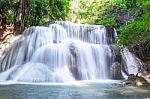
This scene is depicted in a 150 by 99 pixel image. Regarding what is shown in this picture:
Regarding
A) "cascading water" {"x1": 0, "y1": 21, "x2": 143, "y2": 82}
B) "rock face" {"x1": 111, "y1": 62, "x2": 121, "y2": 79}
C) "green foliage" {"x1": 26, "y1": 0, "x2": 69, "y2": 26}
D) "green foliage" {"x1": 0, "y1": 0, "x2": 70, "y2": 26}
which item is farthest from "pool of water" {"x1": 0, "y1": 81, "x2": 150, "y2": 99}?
"green foliage" {"x1": 26, "y1": 0, "x2": 69, "y2": 26}

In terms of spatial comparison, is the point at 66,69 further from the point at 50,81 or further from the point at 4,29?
the point at 4,29

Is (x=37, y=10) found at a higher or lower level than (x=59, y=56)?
higher

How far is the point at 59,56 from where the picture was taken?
71.4 feet

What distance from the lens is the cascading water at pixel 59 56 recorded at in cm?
1983

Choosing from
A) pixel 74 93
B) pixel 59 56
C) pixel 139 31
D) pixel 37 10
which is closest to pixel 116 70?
pixel 59 56

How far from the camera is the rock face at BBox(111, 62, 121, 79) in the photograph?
2139 centimetres

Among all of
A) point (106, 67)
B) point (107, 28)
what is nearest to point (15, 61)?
point (106, 67)

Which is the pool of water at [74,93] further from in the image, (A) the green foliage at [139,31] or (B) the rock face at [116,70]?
(B) the rock face at [116,70]

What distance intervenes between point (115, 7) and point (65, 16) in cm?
810

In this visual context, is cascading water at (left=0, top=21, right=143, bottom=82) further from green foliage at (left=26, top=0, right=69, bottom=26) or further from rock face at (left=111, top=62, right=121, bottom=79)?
green foliage at (left=26, top=0, right=69, bottom=26)

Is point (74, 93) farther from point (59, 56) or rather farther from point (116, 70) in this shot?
point (116, 70)

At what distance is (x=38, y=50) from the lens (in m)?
22.1

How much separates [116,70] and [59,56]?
3.52 meters

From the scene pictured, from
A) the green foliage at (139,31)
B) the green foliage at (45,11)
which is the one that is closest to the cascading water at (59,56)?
the green foliage at (45,11)
